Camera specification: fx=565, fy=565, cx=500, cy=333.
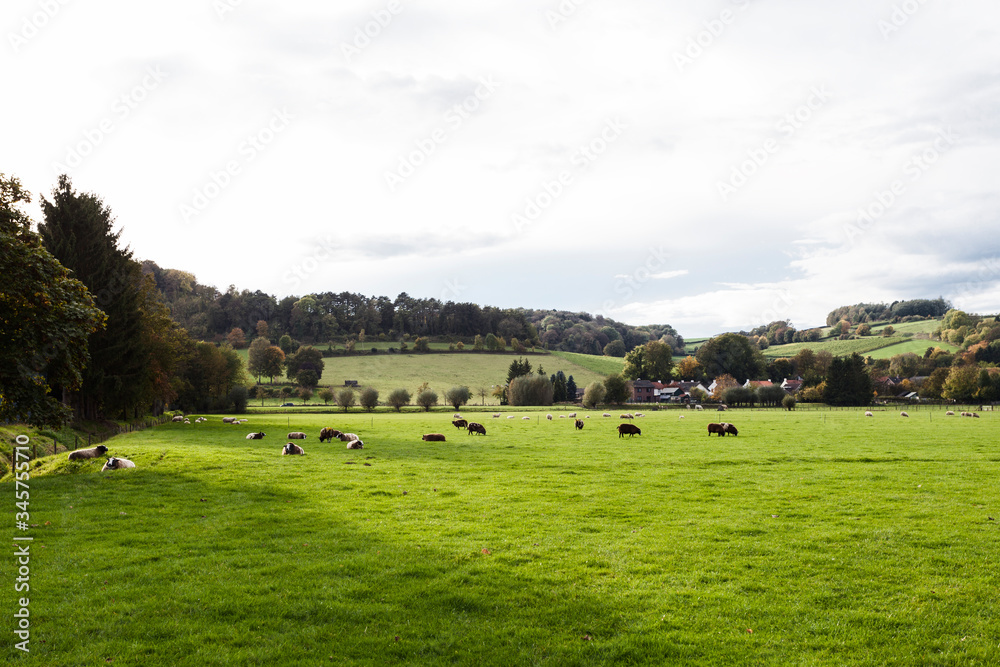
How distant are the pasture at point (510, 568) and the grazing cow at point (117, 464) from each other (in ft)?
2.69

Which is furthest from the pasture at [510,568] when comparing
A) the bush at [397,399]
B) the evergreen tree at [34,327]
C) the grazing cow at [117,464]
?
the bush at [397,399]

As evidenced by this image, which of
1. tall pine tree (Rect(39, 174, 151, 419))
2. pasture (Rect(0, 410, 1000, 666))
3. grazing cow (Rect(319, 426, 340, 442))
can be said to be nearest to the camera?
pasture (Rect(0, 410, 1000, 666))

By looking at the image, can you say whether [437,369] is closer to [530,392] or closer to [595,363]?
[530,392]

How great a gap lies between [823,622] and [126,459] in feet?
74.1

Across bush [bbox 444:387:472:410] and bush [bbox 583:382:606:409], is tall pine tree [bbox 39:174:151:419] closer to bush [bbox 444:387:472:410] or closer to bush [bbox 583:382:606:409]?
bush [bbox 444:387:472:410]

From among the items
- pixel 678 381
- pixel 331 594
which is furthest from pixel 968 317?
pixel 331 594

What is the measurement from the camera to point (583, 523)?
43.2ft

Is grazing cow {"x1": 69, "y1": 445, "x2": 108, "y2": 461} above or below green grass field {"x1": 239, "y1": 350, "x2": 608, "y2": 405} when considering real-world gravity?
below

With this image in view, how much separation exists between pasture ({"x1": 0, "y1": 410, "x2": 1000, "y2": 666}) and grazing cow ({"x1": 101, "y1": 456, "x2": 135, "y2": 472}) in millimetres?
821

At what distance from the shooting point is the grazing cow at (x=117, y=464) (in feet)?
65.0

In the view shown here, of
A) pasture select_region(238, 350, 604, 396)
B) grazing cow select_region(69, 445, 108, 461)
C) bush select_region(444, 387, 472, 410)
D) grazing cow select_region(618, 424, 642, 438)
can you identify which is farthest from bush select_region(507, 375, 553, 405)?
grazing cow select_region(69, 445, 108, 461)

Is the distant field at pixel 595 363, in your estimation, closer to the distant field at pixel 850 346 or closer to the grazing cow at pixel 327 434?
the distant field at pixel 850 346

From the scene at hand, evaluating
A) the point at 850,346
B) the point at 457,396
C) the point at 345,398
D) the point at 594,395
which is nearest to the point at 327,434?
the point at 345,398

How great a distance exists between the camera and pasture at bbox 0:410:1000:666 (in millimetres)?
7203
